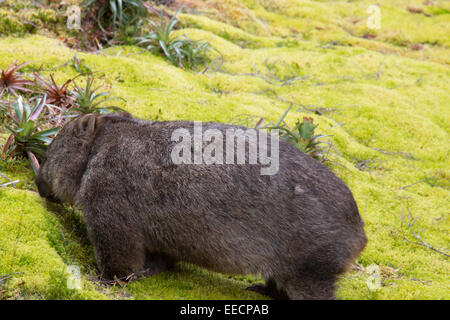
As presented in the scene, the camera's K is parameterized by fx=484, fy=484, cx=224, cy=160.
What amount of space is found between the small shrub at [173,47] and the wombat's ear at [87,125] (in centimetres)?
438

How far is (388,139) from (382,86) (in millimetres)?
2443

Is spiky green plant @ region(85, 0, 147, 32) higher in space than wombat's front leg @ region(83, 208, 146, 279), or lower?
higher

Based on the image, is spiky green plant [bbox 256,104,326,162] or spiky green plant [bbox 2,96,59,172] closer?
spiky green plant [bbox 2,96,59,172]

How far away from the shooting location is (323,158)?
7.43 metres

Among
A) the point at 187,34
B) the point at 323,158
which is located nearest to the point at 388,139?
the point at 323,158

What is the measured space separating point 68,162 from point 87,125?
1.51 ft

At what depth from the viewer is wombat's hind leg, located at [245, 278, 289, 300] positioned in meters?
4.90

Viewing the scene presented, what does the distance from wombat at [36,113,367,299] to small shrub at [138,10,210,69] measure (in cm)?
478

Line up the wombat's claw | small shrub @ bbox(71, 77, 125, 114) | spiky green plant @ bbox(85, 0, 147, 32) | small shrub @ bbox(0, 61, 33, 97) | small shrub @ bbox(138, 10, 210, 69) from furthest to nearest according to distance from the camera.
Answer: spiky green plant @ bbox(85, 0, 147, 32)
small shrub @ bbox(138, 10, 210, 69)
small shrub @ bbox(0, 61, 33, 97)
small shrub @ bbox(71, 77, 125, 114)
the wombat's claw

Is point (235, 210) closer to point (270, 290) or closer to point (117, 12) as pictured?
point (270, 290)

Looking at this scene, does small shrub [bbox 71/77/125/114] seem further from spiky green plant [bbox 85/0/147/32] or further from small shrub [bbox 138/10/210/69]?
spiky green plant [bbox 85/0/147/32]

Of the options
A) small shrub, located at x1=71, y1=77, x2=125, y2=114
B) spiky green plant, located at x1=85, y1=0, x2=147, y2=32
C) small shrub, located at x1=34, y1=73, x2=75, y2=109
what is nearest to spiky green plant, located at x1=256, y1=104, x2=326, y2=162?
small shrub, located at x1=71, y1=77, x2=125, y2=114

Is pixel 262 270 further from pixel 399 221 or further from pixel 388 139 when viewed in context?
pixel 388 139

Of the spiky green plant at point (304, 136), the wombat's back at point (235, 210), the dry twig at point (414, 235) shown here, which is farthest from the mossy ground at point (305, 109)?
the wombat's back at point (235, 210)
